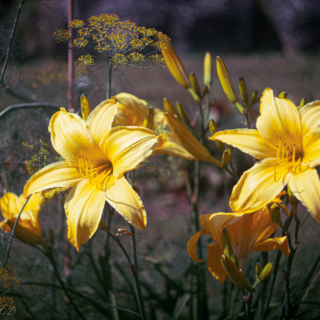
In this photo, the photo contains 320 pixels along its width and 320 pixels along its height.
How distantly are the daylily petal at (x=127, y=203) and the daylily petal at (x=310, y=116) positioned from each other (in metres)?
0.22

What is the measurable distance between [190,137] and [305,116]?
142mm

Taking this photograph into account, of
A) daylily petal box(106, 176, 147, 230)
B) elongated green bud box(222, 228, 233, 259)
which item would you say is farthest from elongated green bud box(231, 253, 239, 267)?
daylily petal box(106, 176, 147, 230)

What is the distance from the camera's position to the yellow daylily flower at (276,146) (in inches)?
12.5

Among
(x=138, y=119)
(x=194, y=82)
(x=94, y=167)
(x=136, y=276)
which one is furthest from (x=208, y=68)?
(x=136, y=276)

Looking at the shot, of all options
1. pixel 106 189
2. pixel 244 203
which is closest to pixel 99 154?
pixel 106 189

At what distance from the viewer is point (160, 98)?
558 millimetres

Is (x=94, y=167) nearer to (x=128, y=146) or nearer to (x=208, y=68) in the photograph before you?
(x=128, y=146)

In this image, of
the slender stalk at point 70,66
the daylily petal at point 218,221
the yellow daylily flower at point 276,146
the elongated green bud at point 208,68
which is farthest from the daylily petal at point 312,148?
the slender stalk at point 70,66

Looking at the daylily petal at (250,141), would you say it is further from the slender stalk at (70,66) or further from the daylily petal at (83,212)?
the slender stalk at (70,66)

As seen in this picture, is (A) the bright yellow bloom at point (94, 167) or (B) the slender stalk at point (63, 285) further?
(B) the slender stalk at point (63, 285)

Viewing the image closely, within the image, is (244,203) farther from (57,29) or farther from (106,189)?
(57,29)

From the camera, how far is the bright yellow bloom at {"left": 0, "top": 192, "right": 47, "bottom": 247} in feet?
1.48

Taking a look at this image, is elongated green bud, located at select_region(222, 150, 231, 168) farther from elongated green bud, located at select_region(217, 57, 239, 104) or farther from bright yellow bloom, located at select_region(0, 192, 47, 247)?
bright yellow bloom, located at select_region(0, 192, 47, 247)

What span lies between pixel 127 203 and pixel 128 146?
7 centimetres
